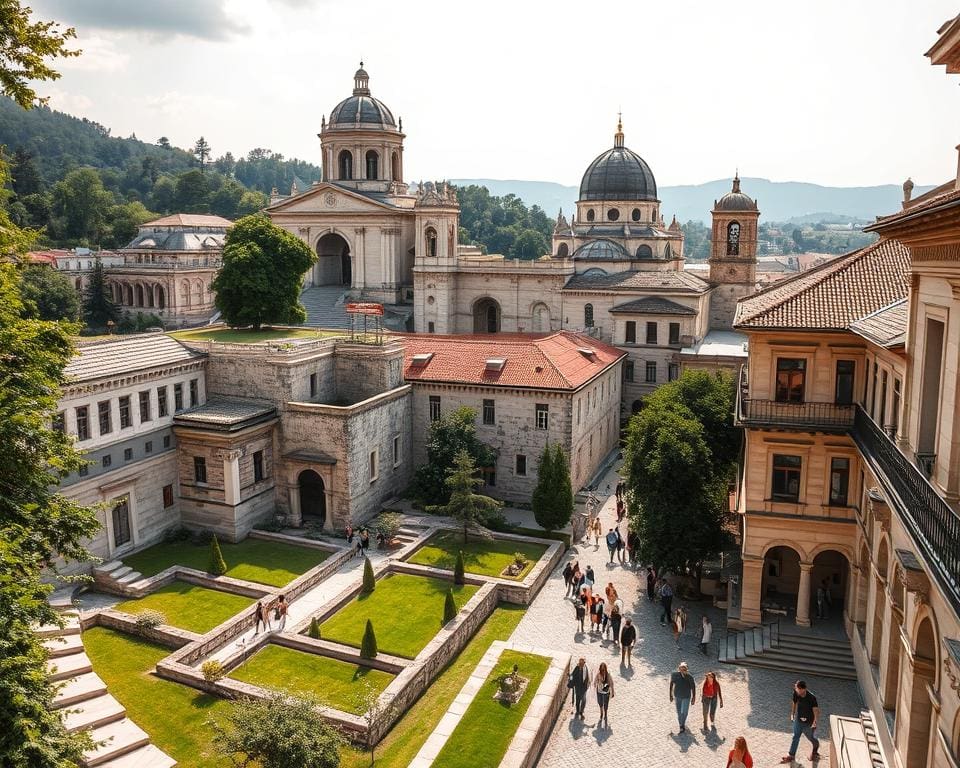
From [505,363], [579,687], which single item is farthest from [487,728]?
[505,363]

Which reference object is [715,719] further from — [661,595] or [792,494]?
[792,494]

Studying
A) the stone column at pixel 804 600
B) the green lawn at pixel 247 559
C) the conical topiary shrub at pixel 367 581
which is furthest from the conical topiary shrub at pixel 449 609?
the stone column at pixel 804 600

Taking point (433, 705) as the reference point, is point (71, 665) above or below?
above

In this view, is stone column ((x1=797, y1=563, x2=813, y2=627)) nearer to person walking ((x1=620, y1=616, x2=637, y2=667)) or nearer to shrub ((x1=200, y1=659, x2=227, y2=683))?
person walking ((x1=620, y1=616, x2=637, y2=667))

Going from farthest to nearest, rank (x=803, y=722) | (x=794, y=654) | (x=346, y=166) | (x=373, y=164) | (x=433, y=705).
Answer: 1. (x=346, y=166)
2. (x=373, y=164)
3. (x=794, y=654)
4. (x=433, y=705)
5. (x=803, y=722)

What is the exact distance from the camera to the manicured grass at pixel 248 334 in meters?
41.3

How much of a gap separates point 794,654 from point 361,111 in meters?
58.0

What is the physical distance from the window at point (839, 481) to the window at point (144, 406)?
89.9ft

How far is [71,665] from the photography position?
2366cm

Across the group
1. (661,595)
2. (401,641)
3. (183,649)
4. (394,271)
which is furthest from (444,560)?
(394,271)

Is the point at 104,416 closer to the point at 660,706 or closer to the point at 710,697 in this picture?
the point at 660,706

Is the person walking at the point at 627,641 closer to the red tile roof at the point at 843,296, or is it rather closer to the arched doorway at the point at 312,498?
the red tile roof at the point at 843,296

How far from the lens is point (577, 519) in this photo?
36.9m

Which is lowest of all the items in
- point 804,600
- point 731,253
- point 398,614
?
point 398,614
